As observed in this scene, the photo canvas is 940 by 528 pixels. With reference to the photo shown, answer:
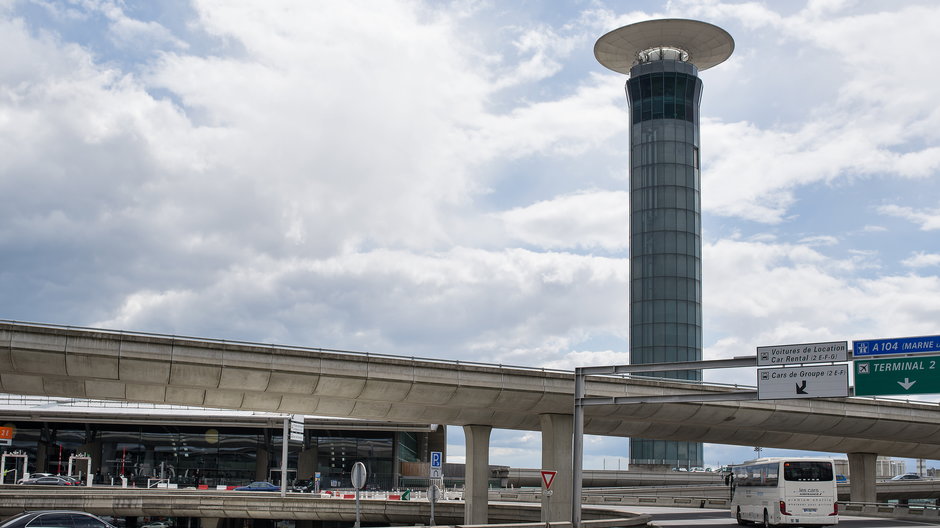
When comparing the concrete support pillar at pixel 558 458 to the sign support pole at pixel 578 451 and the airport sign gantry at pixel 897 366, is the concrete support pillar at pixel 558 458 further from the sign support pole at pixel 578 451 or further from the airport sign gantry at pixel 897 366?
the airport sign gantry at pixel 897 366

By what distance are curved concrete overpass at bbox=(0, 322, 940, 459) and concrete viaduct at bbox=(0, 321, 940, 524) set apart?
0.06 meters

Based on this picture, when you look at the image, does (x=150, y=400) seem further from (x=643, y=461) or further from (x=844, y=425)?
(x=643, y=461)

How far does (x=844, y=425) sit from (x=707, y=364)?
28368 mm

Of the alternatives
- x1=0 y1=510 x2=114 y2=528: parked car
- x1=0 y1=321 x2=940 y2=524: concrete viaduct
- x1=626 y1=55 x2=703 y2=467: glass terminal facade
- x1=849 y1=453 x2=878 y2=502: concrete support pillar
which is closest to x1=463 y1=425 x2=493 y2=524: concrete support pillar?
x1=0 y1=321 x2=940 y2=524: concrete viaduct

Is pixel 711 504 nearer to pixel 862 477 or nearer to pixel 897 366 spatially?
pixel 862 477

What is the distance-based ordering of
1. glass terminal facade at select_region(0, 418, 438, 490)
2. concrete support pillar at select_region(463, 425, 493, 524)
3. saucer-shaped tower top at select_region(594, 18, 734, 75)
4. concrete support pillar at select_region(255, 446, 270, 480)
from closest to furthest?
concrete support pillar at select_region(463, 425, 493, 524), glass terminal facade at select_region(0, 418, 438, 490), concrete support pillar at select_region(255, 446, 270, 480), saucer-shaped tower top at select_region(594, 18, 734, 75)

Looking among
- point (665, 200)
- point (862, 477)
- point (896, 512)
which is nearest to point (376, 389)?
point (896, 512)

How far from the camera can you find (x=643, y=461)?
12025 centimetres

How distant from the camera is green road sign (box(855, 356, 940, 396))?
105 ft

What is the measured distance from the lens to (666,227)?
122 m

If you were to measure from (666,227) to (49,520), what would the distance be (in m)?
100

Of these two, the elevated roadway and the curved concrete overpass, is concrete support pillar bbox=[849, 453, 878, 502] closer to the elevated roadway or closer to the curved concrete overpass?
the curved concrete overpass

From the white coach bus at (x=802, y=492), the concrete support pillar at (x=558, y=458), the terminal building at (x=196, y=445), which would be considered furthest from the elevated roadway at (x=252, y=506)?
the terminal building at (x=196, y=445)

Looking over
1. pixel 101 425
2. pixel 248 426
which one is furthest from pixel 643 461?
pixel 101 425
